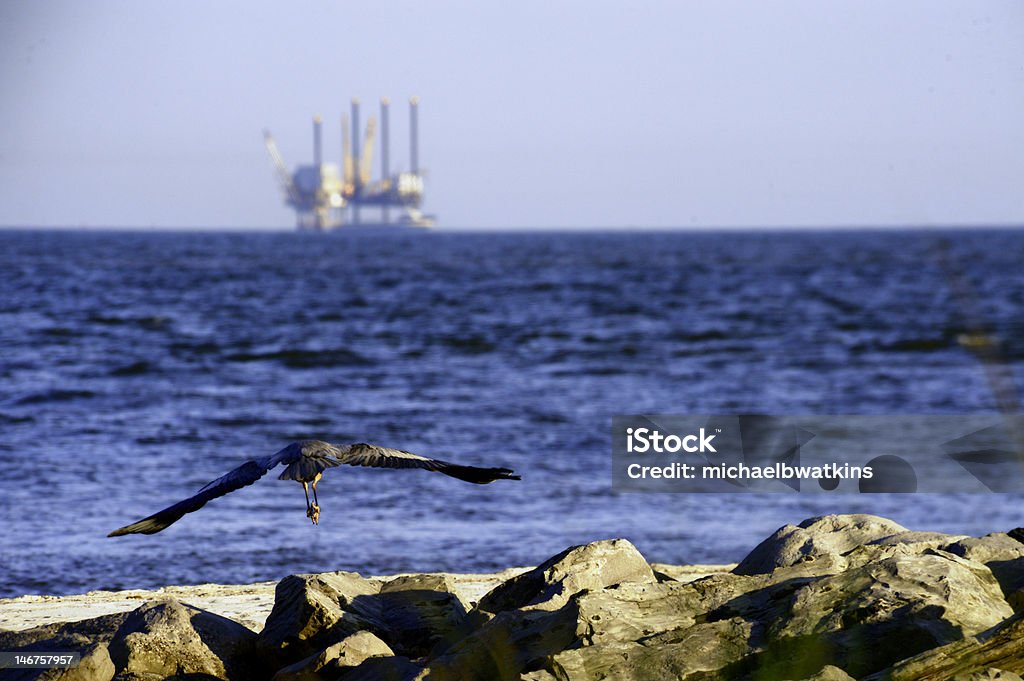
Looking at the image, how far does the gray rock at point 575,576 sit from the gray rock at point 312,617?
541 mm

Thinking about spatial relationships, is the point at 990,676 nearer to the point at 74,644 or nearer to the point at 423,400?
the point at 74,644

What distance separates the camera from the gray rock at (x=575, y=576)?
15.9ft

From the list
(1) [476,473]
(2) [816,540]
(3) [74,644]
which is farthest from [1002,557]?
(3) [74,644]

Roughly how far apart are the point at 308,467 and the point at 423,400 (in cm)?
1187

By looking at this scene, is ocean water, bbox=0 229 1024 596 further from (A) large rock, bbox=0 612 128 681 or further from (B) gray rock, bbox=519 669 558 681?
(A) large rock, bbox=0 612 128 681

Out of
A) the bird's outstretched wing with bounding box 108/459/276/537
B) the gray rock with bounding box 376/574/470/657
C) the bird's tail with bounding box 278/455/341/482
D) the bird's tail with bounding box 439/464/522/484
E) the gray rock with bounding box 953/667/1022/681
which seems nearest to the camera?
the gray rock with bounding box 953/667/1022/681

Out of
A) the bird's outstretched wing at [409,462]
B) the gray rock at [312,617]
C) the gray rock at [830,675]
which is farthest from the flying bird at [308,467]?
the gray rock at [830,675]

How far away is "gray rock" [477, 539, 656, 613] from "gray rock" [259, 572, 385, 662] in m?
0.54

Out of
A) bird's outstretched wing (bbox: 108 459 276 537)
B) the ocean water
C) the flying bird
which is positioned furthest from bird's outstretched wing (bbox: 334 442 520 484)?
the ocean water

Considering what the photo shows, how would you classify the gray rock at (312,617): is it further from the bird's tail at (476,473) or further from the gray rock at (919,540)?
the gray rock at (919,540)

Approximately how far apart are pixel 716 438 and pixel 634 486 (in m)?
3.49

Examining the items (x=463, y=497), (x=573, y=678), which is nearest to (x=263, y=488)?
(x=463, y=497)

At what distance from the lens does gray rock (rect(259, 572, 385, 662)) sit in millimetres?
5031

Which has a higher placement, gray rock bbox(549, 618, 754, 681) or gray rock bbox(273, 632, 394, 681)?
gray rock bbox(549, 618, 754, 681)
